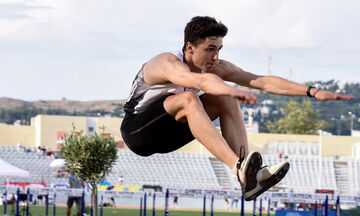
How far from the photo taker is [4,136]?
5191 cm

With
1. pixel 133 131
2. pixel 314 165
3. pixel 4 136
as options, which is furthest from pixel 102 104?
pixel 133 131

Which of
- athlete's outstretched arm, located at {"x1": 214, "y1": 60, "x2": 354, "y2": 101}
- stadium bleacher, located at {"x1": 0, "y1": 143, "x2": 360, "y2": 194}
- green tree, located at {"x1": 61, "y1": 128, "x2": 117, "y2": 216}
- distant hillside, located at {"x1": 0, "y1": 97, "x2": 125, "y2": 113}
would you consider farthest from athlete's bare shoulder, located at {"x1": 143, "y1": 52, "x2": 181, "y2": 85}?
distant hillside, located at {"x1": 0, "y1": 97, "x2": 125, "y2": 113}

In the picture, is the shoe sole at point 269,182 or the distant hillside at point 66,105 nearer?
the shoe sole at point 269,182

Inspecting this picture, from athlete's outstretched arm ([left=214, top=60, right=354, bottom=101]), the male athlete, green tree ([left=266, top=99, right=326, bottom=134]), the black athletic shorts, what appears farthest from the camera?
green tree ([left=266, top=99, right=326, bottom=134])

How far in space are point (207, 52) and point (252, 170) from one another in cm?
86

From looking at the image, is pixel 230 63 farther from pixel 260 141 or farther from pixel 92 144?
pixel 260 141

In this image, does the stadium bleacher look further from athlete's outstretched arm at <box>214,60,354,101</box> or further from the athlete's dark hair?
the athlete's dark hair

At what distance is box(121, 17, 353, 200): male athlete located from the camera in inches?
191

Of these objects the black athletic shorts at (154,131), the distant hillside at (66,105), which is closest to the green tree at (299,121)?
the black athletic shorts at (154,131)

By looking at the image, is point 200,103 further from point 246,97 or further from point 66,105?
point 66,105

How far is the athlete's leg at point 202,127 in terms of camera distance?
5.00 m

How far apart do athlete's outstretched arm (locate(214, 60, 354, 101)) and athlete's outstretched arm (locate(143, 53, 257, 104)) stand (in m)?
0.53

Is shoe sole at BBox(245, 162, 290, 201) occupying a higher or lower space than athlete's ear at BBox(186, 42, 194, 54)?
lower

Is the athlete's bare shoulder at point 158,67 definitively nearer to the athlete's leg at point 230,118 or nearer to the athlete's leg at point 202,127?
the athlete's leg at point 202,127
